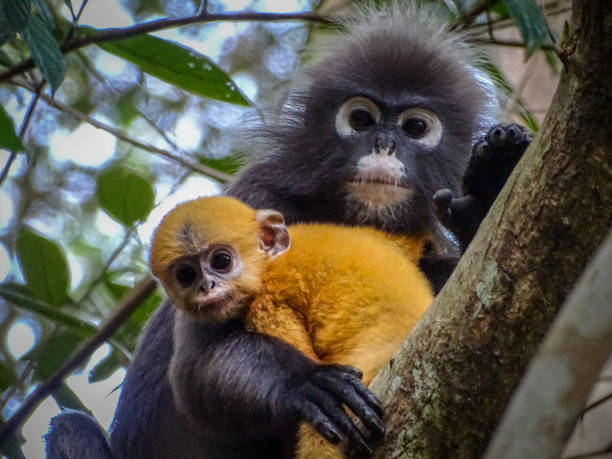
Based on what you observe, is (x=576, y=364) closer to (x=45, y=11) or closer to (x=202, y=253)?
(x=202, y=253)

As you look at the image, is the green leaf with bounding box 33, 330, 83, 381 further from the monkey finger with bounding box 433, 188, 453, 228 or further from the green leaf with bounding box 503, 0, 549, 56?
the green leaf with bounding box 503, 0, 549, 56

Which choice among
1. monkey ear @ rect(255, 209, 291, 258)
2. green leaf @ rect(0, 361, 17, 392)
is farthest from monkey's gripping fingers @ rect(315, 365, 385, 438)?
green leaf @ rect(0, 361, 17, 392)

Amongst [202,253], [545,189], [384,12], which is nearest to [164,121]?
[384,12]

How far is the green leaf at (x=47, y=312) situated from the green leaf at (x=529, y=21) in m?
2.16

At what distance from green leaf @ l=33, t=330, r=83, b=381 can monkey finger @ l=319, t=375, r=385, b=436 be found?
7.19 ft

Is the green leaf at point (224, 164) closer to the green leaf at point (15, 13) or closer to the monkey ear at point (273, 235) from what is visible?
the monkey ear at point (273, 235)

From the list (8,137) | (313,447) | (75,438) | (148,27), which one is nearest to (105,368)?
(75,438)

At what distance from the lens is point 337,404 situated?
8.86ft

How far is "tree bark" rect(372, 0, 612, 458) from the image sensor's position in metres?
2.33

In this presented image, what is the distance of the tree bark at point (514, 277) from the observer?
2328mm

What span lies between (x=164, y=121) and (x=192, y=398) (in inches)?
222

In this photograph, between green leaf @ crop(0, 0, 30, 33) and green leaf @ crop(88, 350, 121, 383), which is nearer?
green leaf @ crop(0, 0, 30, 33)

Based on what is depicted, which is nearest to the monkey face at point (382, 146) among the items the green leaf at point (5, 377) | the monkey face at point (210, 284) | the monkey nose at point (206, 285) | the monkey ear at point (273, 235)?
the monkey ear at point (273, 235)

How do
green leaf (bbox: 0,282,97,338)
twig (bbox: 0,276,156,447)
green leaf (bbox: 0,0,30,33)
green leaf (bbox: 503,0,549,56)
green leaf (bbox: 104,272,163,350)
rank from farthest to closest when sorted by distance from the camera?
1. green leaf (bbox: 104,272,163,350)
2. green leaf (bbox: 0,282,97,338)
3. twig (bbox: 0,276,156,447)
4. green leaf (bbox: 503,0,549,56)
5. green leaf (bbox: 0,0,30,33)
